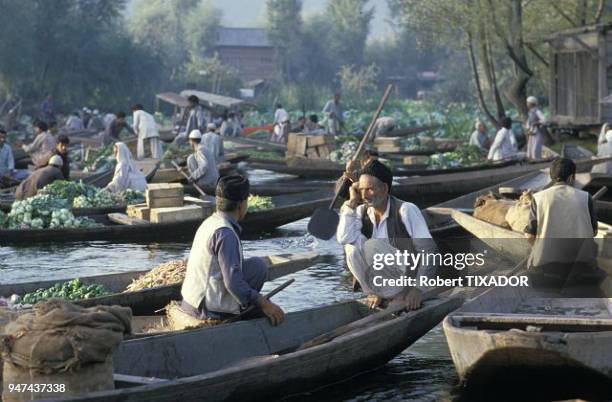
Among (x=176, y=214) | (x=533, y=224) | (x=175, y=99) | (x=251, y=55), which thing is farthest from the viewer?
(x=251, y=55)

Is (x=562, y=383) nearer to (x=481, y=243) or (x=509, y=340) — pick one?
(x=509, y=340)

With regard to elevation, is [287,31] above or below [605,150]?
above

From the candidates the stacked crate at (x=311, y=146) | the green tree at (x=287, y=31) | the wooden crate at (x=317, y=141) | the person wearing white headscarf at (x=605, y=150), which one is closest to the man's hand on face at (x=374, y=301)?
the person wearing white headscarf at (x=605, y=150)

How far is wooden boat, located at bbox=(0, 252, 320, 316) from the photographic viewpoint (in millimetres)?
8695

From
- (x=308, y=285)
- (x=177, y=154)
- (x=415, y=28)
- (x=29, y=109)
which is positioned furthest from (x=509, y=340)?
(x=29, y=109)

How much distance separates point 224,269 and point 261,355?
84 cm

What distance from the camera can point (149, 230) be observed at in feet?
45.6

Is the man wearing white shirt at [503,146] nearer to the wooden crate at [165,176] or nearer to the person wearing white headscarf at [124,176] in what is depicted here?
the wooden crate at [165,176]

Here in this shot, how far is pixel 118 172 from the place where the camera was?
1631 centimetres

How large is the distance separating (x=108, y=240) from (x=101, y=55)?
38009mm

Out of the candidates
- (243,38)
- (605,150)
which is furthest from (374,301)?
(243,38)

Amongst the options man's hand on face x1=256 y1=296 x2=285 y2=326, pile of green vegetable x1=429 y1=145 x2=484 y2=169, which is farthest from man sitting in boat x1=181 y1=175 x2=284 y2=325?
pile of green vegetable x1=429 y1=145 x2=484 y2=169

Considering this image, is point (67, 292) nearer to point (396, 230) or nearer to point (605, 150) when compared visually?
point (396, 230)

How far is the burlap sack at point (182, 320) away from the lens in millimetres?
7449
